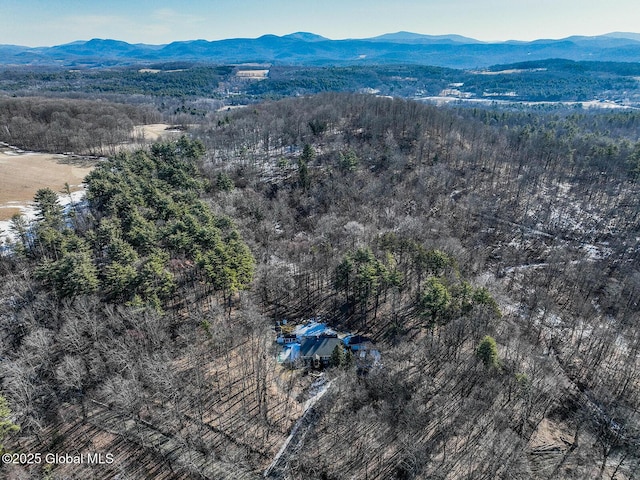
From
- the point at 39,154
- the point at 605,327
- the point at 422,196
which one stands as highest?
the point at 39,154

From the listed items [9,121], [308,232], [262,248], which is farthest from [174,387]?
[9,121]

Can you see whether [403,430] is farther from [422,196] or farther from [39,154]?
[39,154]

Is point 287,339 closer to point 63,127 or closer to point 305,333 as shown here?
point 305,333

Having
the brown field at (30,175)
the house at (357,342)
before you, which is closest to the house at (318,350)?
the house at (357,342)

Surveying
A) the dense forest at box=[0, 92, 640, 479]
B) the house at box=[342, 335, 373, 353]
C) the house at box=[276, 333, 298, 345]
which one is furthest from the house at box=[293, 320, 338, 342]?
the dense forest at box=[0, 92, 640, 479]

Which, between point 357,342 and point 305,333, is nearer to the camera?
point 357,342

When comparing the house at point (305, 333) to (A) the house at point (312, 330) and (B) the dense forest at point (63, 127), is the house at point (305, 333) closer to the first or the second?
(A) the house at point (312, 330)

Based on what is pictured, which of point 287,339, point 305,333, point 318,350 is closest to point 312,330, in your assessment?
point 305,333
